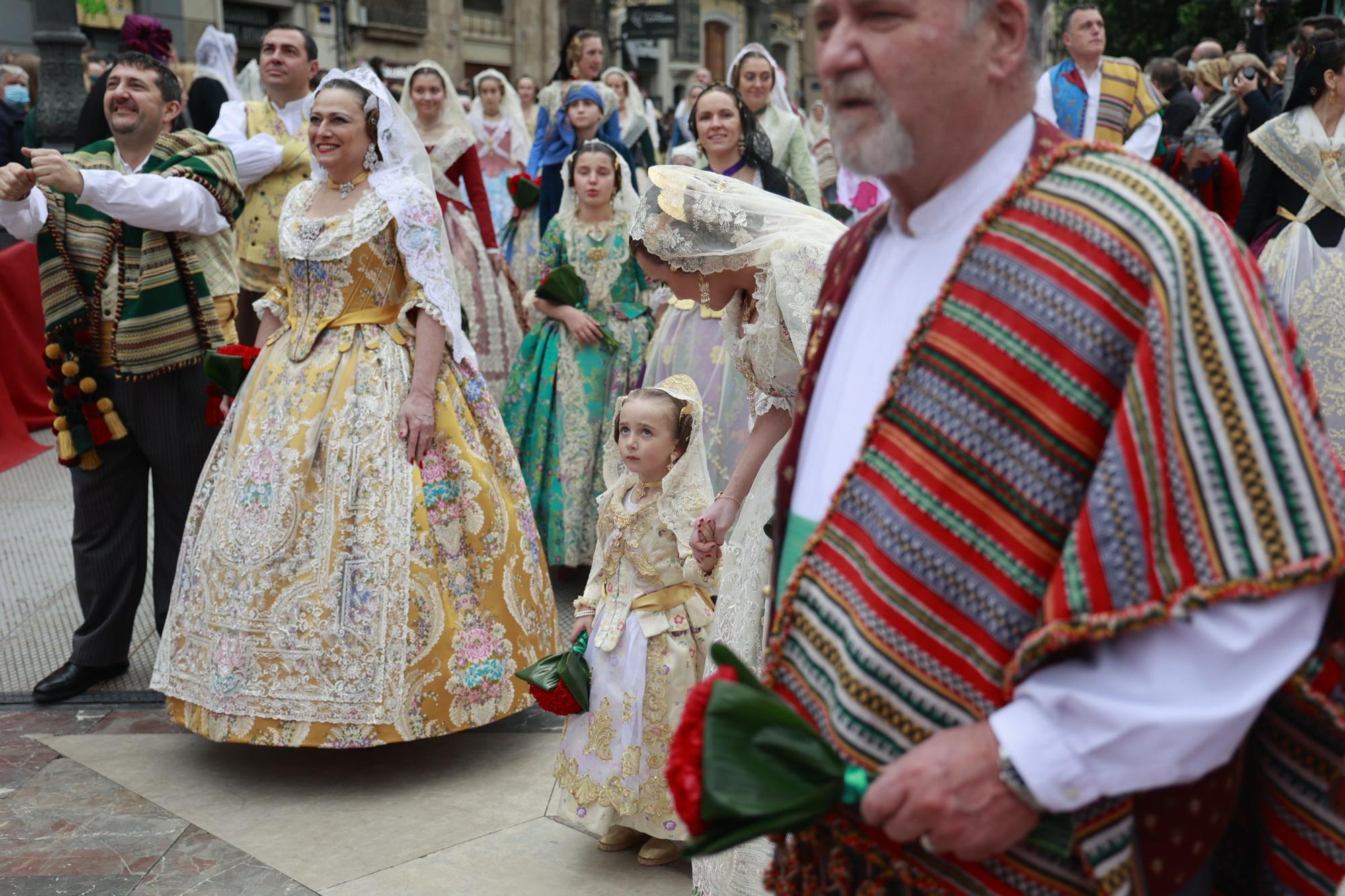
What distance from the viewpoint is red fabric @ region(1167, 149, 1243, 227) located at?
8.38 metres

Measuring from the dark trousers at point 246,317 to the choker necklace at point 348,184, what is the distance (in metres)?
2.60

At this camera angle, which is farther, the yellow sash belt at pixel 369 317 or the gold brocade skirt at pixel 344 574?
the yellow sash belt at pixel 369 317

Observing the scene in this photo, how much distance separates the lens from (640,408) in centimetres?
357

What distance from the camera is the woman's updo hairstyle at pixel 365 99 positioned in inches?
163

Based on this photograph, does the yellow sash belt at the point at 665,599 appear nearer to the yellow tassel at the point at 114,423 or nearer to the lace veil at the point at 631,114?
the yellow tassel at the point at 114,423

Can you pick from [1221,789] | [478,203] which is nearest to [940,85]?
[1221,789]

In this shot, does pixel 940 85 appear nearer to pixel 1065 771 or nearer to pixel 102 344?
pixel 1065 771

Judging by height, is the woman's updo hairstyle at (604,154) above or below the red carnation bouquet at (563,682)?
above

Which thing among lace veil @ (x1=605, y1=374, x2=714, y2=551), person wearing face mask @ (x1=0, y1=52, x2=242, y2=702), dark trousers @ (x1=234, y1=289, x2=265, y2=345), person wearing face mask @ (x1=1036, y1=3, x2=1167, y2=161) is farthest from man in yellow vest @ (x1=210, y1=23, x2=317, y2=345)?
person wearing face mask @ (x1=1036, y1=3, x2=1167, y2=161)

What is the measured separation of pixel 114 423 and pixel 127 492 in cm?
29

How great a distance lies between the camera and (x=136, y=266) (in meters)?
4.52

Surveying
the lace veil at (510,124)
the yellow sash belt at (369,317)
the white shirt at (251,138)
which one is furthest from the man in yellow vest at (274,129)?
the lace veil at (510,124)

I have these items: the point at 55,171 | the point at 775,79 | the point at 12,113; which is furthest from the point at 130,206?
the point at 12,113

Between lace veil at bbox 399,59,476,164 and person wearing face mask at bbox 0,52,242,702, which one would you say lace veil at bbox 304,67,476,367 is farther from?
lace veil at bbox 399,59,476,164
